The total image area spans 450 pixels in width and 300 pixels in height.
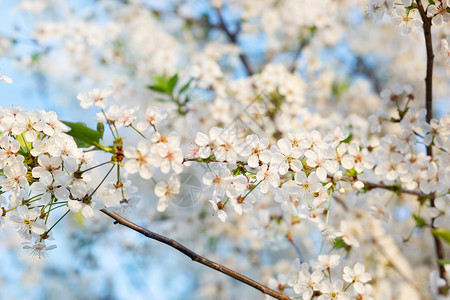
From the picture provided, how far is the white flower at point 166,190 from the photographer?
926mm

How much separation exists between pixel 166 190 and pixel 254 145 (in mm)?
237

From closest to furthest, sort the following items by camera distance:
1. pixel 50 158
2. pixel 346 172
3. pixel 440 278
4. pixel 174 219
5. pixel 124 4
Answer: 1. pixel 50 158
2. pixel 346 172
3. pixel 440 278
4. pixel 174 219
5. pixel 124 4

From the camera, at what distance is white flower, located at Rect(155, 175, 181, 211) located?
93cm

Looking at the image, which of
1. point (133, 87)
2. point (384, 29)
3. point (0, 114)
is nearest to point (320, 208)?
point (0, 114)

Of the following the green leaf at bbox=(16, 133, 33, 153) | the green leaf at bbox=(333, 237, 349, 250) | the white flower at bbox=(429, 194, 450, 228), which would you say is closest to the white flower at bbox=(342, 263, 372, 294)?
the green leaf at bbox=(333, 237, 349, 250)

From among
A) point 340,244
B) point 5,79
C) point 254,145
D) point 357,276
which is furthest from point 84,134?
point 340,244

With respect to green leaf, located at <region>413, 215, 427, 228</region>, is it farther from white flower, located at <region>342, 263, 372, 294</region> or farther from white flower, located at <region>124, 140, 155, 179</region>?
white flower, located at <region>124, 140, 155, 179</region>

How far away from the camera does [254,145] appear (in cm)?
100

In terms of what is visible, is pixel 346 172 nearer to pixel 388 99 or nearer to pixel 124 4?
pixel 388 99

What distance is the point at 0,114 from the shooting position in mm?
990

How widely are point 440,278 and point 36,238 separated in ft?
4.01

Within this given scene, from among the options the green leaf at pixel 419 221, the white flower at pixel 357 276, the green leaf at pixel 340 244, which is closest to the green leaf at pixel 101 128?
the white flower at pixel 357 276

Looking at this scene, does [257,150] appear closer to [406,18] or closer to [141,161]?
[141,161]

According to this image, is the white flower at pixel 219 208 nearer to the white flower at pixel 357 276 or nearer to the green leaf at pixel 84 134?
the green leaf at pixel 84 134
